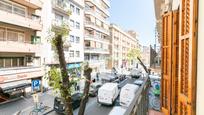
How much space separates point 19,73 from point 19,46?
249cm

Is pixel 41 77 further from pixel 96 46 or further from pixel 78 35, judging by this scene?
pixel 96 46

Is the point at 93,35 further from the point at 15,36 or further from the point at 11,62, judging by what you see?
the point at 11,62

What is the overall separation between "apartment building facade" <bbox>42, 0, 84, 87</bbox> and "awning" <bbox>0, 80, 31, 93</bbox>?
11.2ft

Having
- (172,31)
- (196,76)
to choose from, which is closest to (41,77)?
(172,31)

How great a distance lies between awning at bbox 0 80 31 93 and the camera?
1762 centimetres

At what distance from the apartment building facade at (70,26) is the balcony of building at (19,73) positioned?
1297 mm

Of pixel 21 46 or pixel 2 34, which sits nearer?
pixel 2 34

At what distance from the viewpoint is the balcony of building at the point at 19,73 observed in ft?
57.4

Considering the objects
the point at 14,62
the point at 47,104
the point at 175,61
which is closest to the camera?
the point at 175,61

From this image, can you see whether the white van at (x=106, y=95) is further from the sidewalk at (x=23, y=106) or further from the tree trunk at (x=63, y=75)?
the tree trunk at (x=63, y=75)

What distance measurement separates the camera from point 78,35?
3469 centimetres

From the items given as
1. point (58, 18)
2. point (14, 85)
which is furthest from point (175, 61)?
point (58, 18)

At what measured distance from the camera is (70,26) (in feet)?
97.8

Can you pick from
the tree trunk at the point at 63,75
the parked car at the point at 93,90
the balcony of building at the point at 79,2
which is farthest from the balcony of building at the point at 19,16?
the tree trunk at the point at 63,75
